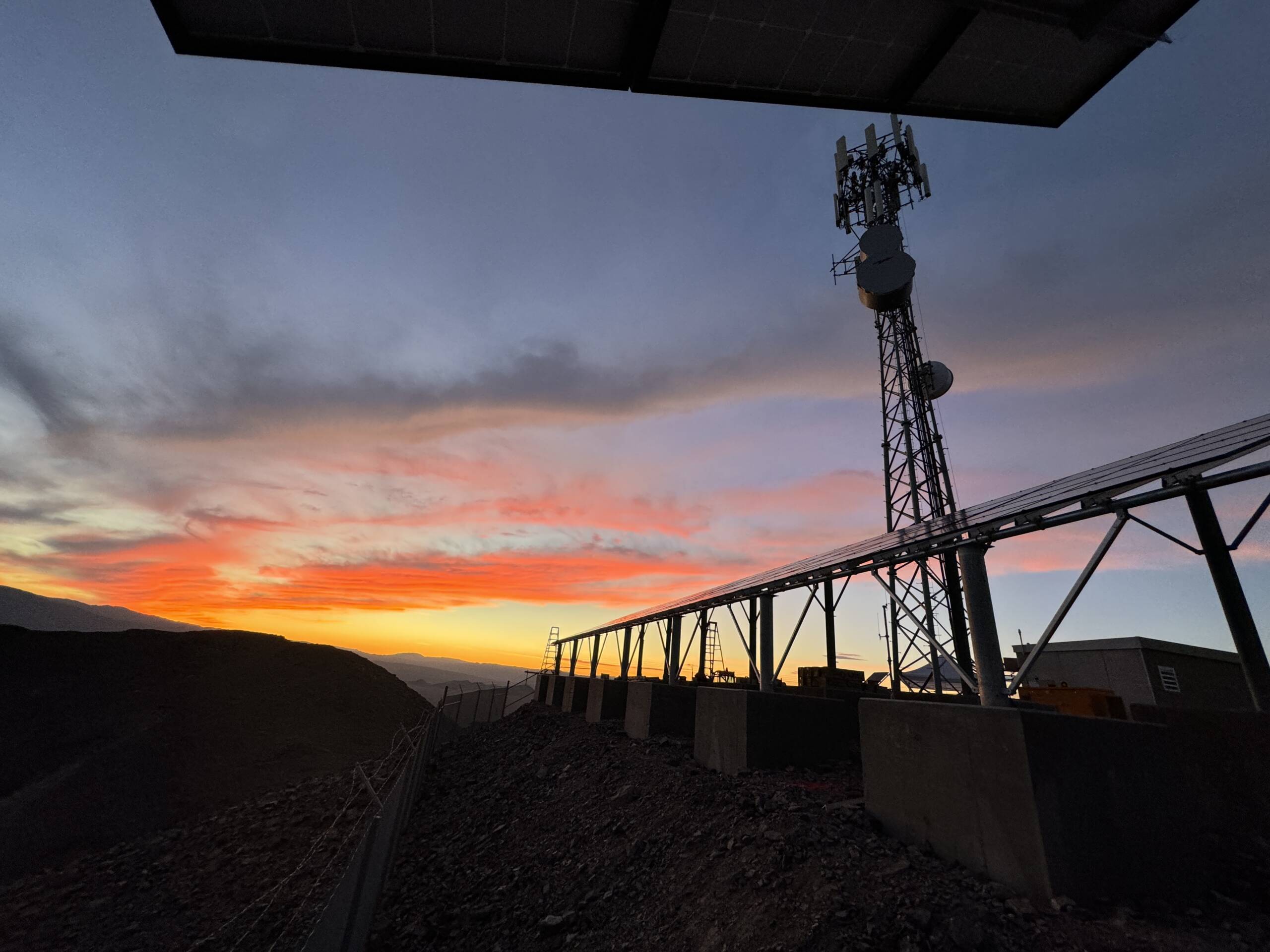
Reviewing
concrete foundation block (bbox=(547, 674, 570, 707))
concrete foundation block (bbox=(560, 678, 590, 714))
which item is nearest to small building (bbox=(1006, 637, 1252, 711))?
concrete foundation block (bbox=(560, 678, 590, 714))

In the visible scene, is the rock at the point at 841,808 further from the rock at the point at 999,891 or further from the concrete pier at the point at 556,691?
the concrete pier at the point at 556,691

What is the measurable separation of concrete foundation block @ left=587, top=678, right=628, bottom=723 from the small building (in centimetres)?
1880

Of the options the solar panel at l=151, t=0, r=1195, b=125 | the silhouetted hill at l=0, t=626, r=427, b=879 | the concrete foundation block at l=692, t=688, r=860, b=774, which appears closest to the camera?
the solar panel at l=151, t=0, r=1195, b=125

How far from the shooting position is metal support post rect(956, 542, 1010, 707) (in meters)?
7.68

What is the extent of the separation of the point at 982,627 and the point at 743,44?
27.2 ft

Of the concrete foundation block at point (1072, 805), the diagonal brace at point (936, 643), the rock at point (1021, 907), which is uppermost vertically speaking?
the diagonal brace at point (936, 643)

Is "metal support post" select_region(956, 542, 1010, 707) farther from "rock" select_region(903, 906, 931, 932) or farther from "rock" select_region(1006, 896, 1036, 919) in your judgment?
"rock" select_region(903, 906, 931, 932)

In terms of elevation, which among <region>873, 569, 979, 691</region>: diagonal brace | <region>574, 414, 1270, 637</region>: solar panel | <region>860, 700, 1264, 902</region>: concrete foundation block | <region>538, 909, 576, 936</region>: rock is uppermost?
<region>574, 414, 1270, 637</region>: solar panel

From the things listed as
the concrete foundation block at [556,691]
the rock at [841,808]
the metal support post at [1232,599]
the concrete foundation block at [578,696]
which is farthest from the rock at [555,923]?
the concrete foundation block at [556,691]

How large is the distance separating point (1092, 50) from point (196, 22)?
785cm

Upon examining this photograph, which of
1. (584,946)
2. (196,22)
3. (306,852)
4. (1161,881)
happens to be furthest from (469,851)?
(196,22)

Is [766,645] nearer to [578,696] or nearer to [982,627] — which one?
[982,627]

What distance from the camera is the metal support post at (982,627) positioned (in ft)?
25.2

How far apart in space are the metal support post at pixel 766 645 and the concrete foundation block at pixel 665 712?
4.05 meters
